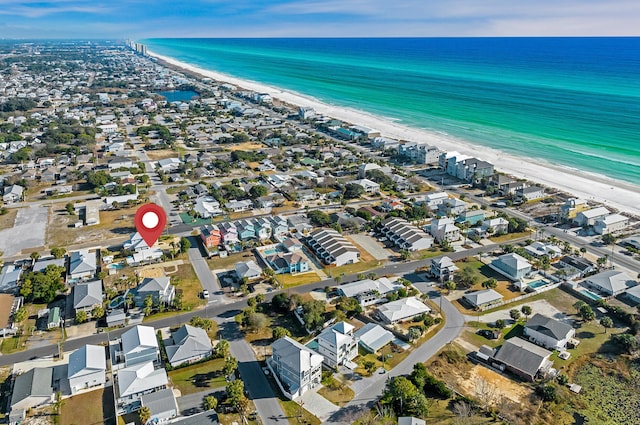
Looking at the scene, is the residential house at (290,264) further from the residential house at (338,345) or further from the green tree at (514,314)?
the green tree at (514,314)

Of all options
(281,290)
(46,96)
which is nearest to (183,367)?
(281,290)

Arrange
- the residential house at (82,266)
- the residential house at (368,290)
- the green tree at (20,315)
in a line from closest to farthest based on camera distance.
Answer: the green tree at (20,315) → the residential house at (368,290) → the residential house at (82,266)

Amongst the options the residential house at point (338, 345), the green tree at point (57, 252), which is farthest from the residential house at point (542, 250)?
the green tree at point (57, 252)

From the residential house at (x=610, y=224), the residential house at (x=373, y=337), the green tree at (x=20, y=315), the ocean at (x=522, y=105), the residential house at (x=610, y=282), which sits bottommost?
the green tree at (x=20, y=315)

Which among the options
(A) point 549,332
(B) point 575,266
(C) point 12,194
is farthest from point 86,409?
(C) point 12,194

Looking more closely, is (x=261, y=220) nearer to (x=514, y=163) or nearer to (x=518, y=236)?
(x=518, y=236)

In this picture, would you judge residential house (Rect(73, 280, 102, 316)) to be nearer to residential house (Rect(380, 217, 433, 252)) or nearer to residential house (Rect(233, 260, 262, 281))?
residential house (Rect(233, 260, 262, 281))

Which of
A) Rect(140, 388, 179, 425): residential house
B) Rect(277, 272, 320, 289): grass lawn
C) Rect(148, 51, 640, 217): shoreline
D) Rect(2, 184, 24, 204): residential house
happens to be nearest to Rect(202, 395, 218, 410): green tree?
Rect(140, 388, 179, 425): residential house
